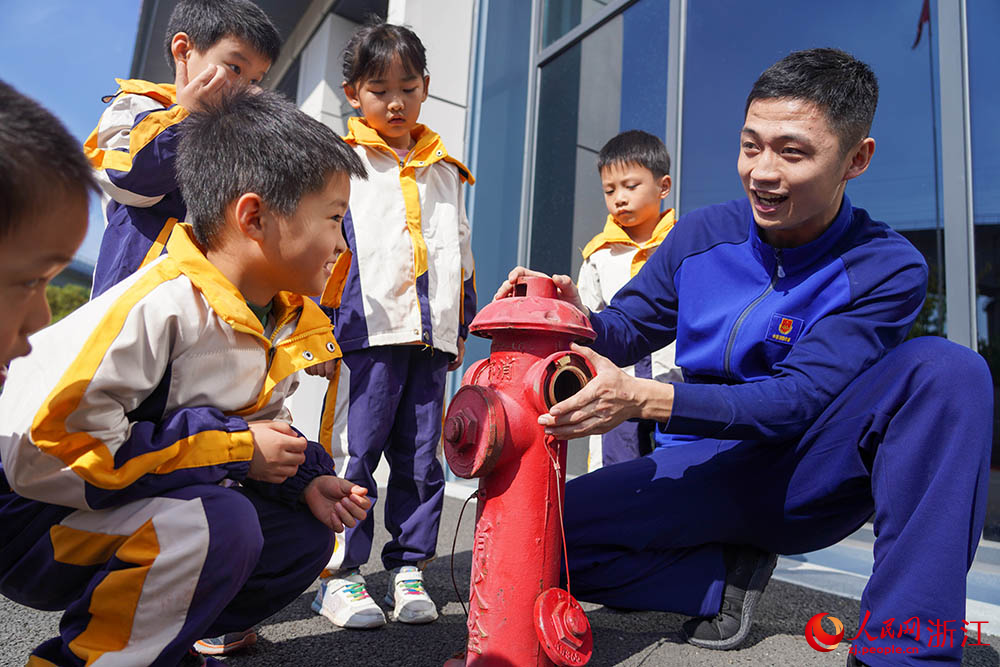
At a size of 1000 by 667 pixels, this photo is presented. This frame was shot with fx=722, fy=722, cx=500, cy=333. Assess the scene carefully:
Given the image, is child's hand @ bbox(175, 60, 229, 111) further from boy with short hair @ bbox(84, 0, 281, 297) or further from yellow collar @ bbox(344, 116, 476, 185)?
yellow collar @ bbox(344, 116, 476, 185)

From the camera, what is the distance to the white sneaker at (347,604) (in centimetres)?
183

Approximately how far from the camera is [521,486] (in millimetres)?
1379

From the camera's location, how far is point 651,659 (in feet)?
5.33

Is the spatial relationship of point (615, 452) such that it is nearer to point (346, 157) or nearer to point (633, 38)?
point (346, 157)

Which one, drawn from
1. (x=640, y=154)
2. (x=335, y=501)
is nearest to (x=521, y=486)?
(x=335, y=501)

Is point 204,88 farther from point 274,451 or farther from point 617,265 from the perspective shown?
point 617,265

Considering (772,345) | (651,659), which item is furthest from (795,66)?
(651,659)

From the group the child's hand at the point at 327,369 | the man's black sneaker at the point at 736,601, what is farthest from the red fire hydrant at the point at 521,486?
the child's hand at the point at 327,369

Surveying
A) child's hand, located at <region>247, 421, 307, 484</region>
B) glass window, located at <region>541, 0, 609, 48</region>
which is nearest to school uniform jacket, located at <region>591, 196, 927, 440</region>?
child's hand, located at <region>247, 421, 307, 484</region>

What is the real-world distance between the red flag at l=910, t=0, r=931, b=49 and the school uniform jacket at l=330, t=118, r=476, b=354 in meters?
1.97

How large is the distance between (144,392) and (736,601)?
1.38m

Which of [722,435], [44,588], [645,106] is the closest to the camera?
[44,588]

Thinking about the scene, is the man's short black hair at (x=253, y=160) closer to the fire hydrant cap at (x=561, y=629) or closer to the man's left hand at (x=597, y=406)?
the man's left hand at (x=597, y=406)

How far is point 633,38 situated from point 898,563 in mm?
3530
